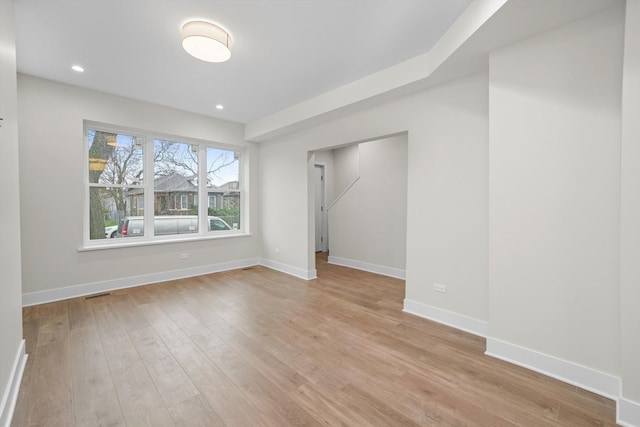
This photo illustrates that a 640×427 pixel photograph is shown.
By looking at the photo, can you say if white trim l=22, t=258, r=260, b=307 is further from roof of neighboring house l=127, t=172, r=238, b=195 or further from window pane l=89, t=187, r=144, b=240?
roof of neighboring house l=127, t=172, r=238, b=195

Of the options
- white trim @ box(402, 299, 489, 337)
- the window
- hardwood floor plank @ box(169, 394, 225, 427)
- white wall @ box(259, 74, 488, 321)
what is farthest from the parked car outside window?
white trim @ box(402, 299, 489, 337)

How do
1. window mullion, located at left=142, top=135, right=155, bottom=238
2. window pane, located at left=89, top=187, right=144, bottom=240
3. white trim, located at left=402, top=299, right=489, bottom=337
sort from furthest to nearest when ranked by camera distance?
window mullion, located at left=142, top=135, right=155, bottom=238, window pane, located at left=89, top=187, right=144, bottom=240, white trim, located at left=402, top=299, right=489, bottom=337

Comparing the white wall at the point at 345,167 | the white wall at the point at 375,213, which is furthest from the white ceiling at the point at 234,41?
the white wall at the point at 345,167

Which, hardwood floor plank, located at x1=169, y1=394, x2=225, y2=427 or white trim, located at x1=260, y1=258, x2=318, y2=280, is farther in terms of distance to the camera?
white trim, located at x1=260, y1=258, x2=318, y2=280

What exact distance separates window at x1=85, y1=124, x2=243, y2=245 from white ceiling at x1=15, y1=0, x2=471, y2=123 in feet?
3.07

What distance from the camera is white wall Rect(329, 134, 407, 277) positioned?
15.7 ft

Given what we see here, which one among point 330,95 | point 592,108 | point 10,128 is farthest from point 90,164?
point 592,108

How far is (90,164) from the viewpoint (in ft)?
12.6

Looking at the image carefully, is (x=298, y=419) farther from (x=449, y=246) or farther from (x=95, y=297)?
(x=95, y=297)

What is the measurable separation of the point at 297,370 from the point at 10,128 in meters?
2.79

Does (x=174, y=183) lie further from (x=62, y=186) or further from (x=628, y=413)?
(x=628, y=413)

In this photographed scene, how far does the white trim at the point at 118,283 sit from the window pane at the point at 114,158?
1.56m

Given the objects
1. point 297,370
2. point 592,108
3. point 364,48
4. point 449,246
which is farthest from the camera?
point 449,246

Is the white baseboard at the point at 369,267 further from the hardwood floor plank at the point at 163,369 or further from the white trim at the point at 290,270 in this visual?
the hardwood floor plank at the point at 163,369
